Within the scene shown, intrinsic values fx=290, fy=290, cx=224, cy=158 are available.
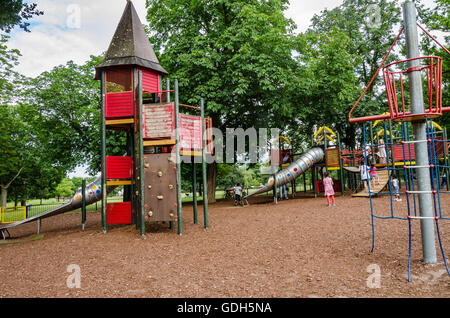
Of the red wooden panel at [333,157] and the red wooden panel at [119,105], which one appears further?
the red wooden panel at [333,157]

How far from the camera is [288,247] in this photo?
258 inches

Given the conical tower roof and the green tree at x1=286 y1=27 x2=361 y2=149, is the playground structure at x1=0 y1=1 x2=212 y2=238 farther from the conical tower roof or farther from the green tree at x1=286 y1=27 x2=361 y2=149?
the green tree at x1=286 y1=27 x2=361 y2=149

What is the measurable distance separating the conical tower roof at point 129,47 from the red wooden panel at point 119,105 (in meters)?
1.03

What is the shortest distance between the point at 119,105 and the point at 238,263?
23.0 ft

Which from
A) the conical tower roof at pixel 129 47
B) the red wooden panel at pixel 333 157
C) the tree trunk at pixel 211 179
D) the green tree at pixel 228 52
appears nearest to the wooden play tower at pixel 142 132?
the conical tower roof at pixel 129 47

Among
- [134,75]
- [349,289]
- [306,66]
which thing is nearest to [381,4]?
[306,66]

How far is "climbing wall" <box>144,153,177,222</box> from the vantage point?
874 cm

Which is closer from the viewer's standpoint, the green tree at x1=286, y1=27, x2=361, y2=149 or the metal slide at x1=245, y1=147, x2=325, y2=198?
the metal slide at x1=245, y1=147, x2=325, y2=198

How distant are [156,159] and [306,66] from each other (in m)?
12.8

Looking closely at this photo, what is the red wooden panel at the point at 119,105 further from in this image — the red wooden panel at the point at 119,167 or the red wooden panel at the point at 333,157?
the red wooden panel at the point at 333,157

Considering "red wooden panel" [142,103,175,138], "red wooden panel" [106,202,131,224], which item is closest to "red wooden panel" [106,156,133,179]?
"red wooden panel" [106,202,131,224]

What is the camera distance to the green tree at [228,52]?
598 inches

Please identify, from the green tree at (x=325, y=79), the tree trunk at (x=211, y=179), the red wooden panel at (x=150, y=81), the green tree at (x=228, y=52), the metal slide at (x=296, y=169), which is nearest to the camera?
the red wooden panel at (x=150, y=81)
